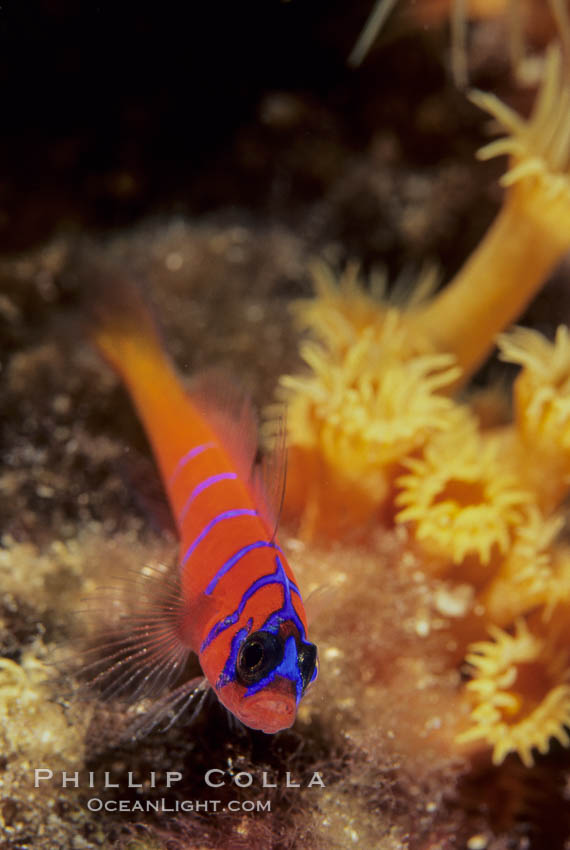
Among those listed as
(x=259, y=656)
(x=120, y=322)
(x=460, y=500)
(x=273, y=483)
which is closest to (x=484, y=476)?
(x=460, y=500)

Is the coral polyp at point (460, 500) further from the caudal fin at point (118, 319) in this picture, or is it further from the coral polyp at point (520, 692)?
the caudal fin at point (118, 319)

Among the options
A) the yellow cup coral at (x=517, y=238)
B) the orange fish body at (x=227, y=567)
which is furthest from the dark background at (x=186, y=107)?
the orange fish body at (x=227, y=567)

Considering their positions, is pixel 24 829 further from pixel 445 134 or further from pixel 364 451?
pixel 445 134

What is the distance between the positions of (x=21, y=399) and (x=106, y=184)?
1.94 metres

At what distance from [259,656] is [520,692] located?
1.52 metres

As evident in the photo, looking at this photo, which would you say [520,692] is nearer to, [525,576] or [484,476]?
[525,576]

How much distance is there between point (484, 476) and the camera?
9.26ft

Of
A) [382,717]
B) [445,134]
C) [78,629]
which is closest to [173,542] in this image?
[78,629]

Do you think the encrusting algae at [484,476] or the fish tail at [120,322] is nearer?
the encrusting algae at [484,476]

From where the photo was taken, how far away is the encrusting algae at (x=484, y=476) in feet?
8.92

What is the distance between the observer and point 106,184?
4.78 meters

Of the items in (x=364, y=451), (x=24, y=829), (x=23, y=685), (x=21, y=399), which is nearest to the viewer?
(x=24, y=829)

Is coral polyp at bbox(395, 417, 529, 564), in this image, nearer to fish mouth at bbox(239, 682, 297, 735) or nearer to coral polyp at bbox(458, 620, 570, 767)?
coral polyp at bbox(458, 620, 570, 767)

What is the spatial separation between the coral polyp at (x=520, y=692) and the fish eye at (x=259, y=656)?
125 cm
